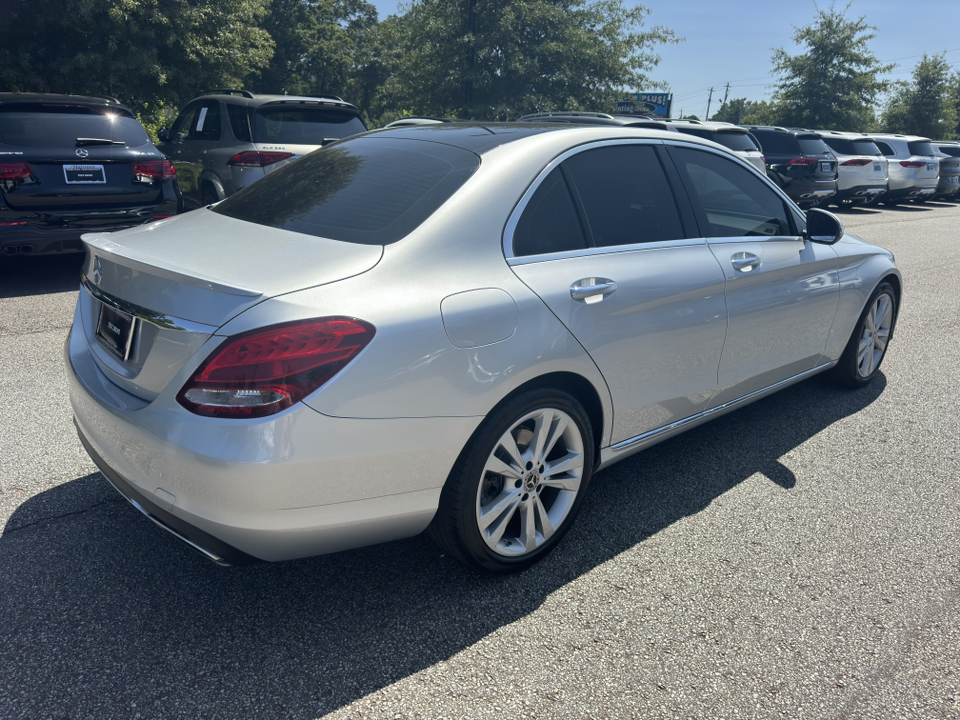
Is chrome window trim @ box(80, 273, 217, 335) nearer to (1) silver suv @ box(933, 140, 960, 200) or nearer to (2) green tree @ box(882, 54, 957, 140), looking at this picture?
(1) silver suv @ box(933, 140, 960, 200)

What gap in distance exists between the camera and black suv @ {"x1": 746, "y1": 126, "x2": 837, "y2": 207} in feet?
53.3

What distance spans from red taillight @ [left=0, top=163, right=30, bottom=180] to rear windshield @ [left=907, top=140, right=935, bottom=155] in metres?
22.2

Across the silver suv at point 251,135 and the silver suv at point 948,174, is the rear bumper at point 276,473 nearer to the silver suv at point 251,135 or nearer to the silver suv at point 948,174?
the silver suv at point 251,135

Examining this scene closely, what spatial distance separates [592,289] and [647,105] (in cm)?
2911

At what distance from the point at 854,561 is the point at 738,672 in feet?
3.22

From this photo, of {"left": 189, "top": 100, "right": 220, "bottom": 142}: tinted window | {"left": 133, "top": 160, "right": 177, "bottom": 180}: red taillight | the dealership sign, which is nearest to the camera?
{"left": 133, "top": 160, "right": 177, "bottom": 180}: red taillight

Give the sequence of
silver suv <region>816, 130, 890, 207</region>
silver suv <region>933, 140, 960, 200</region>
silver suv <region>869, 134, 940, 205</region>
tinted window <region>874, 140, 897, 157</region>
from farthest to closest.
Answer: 1. silver suv <region>933, 140, 960, 200</region>
2. tinted window <region>874, 140, 897, 157</region>
3. silver suv <region>869, 134, 940, 205</region>
4. silver suv <region>816, 130, 890, 207</region>

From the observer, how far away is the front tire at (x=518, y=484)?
2611 millimetres

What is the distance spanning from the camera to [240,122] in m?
8.59

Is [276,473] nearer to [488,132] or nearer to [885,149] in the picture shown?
[488,132]

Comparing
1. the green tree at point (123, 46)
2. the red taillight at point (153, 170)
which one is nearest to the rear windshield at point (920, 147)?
the green tree at point (123, 46)

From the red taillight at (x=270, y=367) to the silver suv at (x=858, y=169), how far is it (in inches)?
724

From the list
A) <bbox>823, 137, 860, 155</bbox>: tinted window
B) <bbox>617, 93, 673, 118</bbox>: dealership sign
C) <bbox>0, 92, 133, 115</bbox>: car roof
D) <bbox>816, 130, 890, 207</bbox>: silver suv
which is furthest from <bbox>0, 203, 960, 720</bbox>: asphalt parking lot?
<bbox>617, 93, 673, 118</bbox>: dealership sign

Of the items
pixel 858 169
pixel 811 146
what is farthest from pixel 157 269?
pixel 858 169
